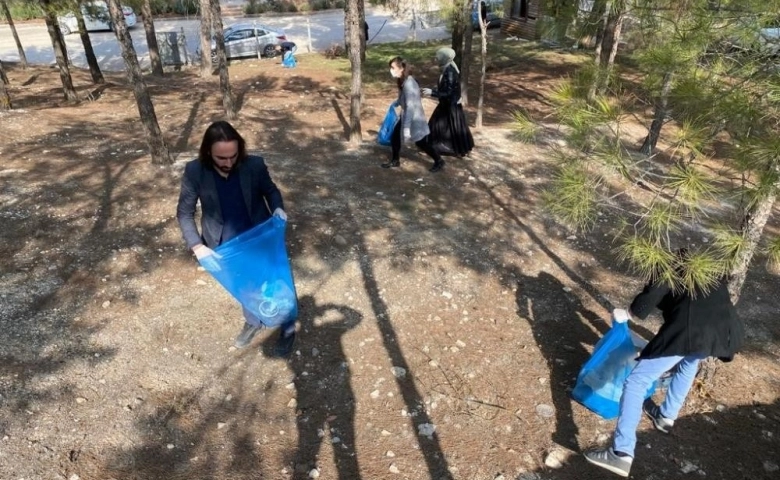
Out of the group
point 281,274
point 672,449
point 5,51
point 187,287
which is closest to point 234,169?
point 281,274

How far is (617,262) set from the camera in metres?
5.11

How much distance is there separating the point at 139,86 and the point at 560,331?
5.61 meters

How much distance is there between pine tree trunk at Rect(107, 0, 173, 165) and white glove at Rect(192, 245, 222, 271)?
4007mm

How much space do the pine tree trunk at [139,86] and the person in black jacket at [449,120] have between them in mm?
3450

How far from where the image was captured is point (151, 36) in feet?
46.0

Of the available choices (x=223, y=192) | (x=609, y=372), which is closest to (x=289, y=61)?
(x=223, y=192)

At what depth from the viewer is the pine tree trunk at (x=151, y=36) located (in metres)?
13.1

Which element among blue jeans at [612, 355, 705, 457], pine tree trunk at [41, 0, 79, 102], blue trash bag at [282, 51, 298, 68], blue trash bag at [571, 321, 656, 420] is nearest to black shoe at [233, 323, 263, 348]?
blue trash bag at [571, 321, 656, 420]

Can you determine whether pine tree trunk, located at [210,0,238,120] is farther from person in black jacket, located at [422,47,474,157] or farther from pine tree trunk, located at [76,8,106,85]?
pine tree trunk, located at [76,8,106,85]

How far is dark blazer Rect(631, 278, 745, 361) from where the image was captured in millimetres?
2627

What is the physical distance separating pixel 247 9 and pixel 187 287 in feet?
99.9

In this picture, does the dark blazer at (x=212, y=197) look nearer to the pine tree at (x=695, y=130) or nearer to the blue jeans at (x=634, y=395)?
the pine tree at (x=695, y=130)

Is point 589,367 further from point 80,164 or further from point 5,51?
point 5,51

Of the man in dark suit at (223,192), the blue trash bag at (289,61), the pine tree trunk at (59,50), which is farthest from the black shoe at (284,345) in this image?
the blue trash bag at (289,61)
